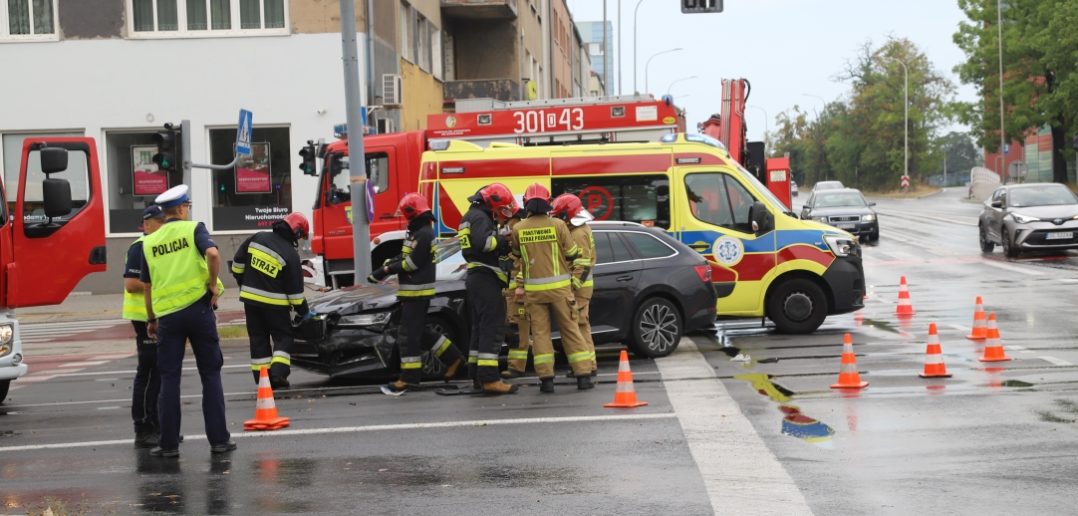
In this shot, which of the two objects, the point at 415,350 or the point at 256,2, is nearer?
the point at 415,350

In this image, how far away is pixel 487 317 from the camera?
1089 cm

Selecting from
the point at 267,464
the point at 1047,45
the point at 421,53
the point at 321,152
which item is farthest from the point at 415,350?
the point at 1047,45

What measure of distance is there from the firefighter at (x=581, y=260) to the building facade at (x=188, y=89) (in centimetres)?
1645

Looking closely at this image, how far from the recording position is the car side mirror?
581 inches

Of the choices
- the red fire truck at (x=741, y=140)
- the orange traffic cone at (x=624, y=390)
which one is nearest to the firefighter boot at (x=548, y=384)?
the orange traffic cone at (x=624, y=390)

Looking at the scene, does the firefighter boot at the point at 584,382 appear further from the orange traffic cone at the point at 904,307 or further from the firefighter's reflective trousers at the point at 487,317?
the orange traffic cone at the point at 904,307

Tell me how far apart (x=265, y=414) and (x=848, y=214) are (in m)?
27.6

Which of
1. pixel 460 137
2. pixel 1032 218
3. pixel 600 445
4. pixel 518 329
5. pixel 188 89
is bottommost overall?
pixel 600 445

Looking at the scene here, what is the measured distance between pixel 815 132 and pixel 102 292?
326 ft

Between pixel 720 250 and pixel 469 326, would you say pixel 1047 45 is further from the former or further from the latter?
pixel 469 326

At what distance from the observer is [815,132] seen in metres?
120

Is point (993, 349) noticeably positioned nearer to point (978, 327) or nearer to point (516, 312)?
point (978, 327)

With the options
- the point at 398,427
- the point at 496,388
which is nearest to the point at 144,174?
the point at 496,388

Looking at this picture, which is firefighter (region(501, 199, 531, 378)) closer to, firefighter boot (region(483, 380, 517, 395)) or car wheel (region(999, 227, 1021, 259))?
firefighter boot (region(483, 380, 517, 395))
